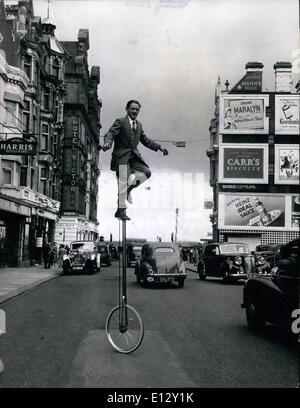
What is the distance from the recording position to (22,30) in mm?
34156

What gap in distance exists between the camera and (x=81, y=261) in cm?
2859

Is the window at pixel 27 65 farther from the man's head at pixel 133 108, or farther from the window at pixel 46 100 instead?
the man's head at pixel 133 108

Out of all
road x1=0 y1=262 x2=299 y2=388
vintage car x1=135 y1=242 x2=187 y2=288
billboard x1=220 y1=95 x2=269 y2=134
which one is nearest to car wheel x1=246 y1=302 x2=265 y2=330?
road x1=0 y1=262 x2=299 y2=388

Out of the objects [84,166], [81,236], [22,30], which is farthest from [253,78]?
[22,30]

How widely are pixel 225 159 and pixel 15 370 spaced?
5450 cm

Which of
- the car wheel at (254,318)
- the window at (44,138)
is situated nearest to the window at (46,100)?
the window at (44,138)

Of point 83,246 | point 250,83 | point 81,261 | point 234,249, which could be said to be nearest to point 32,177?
point 83,246

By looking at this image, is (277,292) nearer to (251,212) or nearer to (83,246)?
(83,246)

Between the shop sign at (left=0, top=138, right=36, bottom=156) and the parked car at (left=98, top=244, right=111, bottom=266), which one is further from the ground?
the shop sign at (left=0, top=138, right=36, bottom=156)

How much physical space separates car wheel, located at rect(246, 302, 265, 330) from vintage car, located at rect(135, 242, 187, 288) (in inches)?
393

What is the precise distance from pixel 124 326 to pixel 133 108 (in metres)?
2.75

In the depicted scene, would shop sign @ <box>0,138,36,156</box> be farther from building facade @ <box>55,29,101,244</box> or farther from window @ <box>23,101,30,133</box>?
building facade @ <box>55,29,101,244</box>

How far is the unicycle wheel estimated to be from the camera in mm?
7020

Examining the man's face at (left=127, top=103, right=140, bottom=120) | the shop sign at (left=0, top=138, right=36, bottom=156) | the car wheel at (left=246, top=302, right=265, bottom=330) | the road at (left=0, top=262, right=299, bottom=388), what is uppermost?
the shop sign at (left=0, top=138, right=36, bottom=156)
